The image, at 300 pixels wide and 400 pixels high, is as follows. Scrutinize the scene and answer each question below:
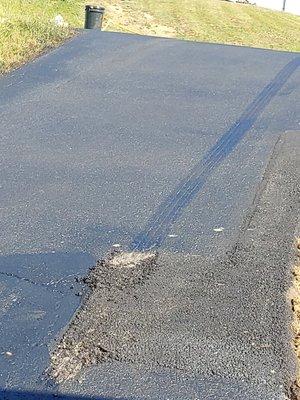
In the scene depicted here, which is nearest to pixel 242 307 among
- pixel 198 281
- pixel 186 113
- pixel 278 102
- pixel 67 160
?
pixel 198 281

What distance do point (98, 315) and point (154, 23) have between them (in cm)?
2333

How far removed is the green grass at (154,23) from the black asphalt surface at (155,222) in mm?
1885

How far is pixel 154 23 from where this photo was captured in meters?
26.6

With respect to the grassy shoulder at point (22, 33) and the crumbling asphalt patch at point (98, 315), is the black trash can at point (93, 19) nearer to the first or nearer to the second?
the grassy shoulder at point (22, 33)

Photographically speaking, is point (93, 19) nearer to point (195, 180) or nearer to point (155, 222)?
point (195, 180)

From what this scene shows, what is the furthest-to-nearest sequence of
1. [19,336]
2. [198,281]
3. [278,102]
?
[278,102] → [198,281] → [19,336]

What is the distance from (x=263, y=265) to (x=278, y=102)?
5471 millimetres

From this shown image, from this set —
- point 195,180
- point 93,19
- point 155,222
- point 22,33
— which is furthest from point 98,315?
point 93,19

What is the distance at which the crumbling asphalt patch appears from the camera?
3988 mm

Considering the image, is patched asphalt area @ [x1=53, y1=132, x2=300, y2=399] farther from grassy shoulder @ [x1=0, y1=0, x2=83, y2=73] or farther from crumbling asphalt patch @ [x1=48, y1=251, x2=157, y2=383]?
grassy shoulder @ [x1=0, y1=0, x2=83, y2=73]

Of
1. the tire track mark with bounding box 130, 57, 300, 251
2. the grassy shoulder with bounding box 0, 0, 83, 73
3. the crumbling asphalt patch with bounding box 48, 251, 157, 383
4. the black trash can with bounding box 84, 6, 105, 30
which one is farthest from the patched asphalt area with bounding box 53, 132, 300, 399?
the black trash can with bounding box 84, 6, 105, 30

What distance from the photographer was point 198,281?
4.91m

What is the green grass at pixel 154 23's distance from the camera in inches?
514

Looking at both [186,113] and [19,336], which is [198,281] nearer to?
[19,336]
